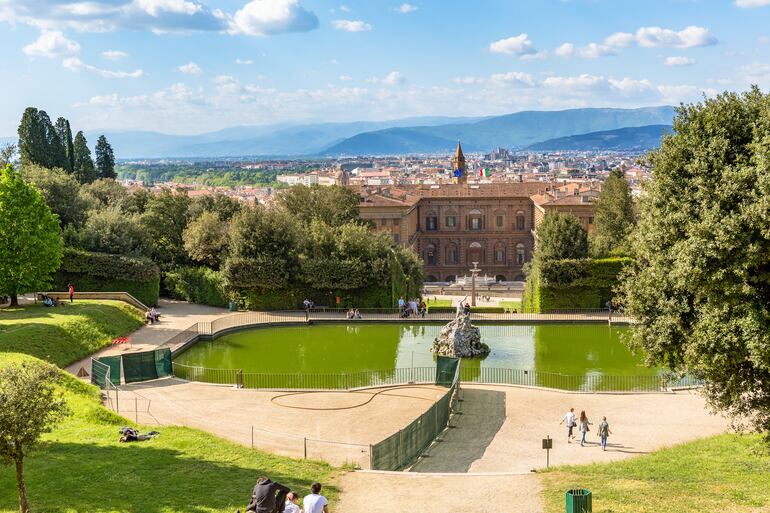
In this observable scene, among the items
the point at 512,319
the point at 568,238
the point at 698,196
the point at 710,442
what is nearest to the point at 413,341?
the point at 512,319

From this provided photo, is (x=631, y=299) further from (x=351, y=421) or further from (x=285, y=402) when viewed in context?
(x=285, y=402)

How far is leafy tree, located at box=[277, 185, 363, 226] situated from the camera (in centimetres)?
5278

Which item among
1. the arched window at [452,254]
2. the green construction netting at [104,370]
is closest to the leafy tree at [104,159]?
the arched window at [452,254]

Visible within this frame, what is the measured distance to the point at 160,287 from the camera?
45406mm

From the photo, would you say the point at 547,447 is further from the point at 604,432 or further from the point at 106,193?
the point at 106,193

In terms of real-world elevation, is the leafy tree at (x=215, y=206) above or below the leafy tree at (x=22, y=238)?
above

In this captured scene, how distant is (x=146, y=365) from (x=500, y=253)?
222 feet

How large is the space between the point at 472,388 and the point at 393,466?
868cm

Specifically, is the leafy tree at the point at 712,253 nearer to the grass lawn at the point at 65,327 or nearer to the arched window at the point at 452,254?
the grass lawn at the point at 65,327

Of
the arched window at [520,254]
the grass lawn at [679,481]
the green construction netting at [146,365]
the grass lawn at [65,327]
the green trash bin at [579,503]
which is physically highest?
the arched window at [520,254]

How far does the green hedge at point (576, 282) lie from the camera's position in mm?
41531

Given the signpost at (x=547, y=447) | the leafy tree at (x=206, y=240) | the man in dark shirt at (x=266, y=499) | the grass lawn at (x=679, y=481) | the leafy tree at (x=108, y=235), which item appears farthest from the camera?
the leafy tree at (x=206, y=240)

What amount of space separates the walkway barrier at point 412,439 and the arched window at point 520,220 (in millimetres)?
68004

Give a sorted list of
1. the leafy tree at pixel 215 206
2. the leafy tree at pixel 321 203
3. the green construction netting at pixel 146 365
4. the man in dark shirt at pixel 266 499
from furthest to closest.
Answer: the leafy tree at pixel 321 203, the leafy tree at pixel 215 206, the green construction netting at pixel 146 365, the man in dark shirt at pixel 266 499
